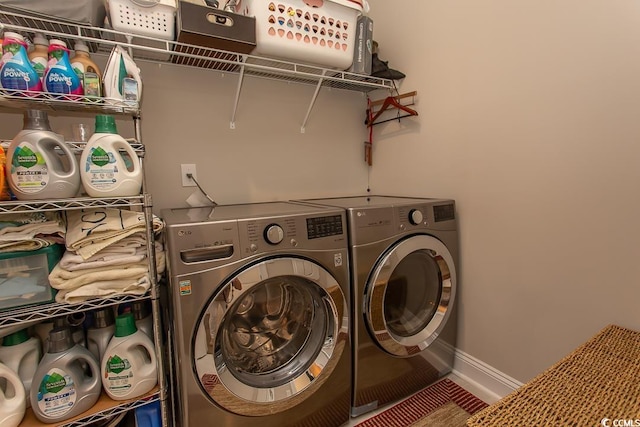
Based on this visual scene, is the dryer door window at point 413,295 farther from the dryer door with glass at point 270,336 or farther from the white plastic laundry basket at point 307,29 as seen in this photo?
the white plastic laundry basket at point 307,29

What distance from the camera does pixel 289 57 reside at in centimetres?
143

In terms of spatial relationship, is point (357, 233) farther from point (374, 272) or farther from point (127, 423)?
Answer: point (127, 423)

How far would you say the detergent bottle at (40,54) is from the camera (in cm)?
95

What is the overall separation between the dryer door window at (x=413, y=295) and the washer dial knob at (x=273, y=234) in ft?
1.57

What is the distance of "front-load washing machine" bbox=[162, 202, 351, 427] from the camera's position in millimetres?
997

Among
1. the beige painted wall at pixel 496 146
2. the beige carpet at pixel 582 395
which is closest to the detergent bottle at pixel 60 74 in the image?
the beige painted wall at pixel 496 146

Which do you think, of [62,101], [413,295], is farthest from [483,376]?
[62,101]

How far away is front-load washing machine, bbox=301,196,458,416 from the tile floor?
0.12 ft

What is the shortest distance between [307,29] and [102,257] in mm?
1240

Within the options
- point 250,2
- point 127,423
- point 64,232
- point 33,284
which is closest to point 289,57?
Answer: point 250,2

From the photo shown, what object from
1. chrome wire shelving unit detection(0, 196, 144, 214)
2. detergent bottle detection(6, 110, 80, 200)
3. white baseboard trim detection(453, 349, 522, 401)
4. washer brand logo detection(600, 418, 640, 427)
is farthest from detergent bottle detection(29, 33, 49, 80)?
white baseboard trim detection(453, 349, 522, 401)

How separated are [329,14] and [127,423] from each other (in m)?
2.00

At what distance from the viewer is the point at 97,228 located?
0.98m

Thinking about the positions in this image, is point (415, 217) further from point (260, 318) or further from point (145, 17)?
point (145, 17)
